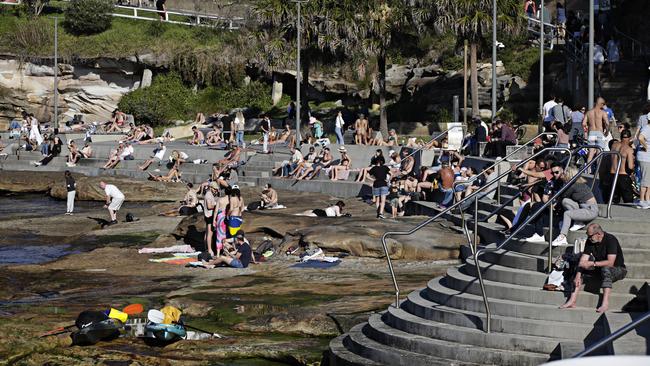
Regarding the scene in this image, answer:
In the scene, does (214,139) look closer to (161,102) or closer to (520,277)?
(161,102)

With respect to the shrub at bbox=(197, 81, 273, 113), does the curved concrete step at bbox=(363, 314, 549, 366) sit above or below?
below

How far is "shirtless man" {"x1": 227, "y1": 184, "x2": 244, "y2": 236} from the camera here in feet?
71.6

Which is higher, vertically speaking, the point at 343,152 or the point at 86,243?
the point at 343,152

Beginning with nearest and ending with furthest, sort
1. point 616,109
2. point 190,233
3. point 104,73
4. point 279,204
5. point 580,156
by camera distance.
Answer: point 580,156 → point 190,233 → point 279,204 → point 616,109 → point 104,73

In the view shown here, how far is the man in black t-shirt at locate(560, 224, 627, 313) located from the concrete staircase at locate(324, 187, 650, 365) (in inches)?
7.6

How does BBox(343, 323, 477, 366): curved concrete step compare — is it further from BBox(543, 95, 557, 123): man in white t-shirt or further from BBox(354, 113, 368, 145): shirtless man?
BBox(354, 113, 368, 145): shirtless man

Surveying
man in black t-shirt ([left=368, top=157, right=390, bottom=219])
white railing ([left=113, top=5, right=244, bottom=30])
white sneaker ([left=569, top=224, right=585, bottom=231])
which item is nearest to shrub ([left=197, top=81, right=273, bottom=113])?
white railing ([left=113, top=5, right=244, bottom=30])

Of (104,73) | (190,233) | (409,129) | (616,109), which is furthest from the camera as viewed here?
(104,73)

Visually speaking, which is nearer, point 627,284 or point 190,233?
point 627,284

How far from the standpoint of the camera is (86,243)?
84.9 feet

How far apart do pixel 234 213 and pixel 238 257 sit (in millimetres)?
1547

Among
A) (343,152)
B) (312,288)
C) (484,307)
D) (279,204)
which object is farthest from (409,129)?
(484,307)

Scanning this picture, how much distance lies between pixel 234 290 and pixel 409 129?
26944 mm

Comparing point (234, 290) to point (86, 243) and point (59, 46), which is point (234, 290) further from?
point (59, 46)
